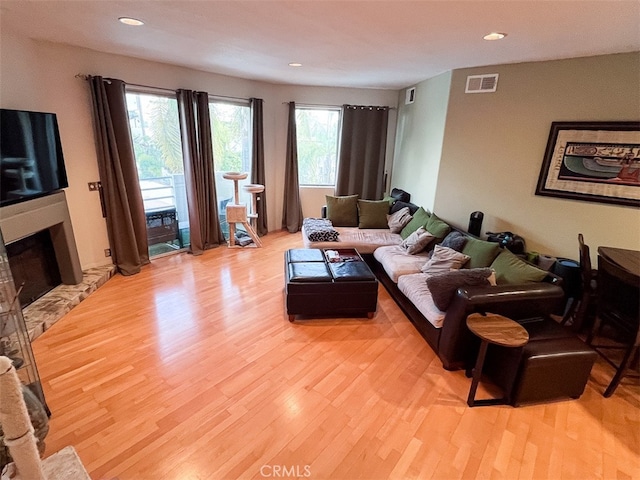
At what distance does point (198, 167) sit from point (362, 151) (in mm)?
2822

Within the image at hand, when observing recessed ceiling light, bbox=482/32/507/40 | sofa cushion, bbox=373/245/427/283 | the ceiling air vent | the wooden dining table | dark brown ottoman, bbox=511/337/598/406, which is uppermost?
recessed ceiling light, bbox=482/32/507/40

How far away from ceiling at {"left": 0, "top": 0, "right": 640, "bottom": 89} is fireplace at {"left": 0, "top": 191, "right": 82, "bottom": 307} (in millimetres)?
1497

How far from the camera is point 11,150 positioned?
8.57ft

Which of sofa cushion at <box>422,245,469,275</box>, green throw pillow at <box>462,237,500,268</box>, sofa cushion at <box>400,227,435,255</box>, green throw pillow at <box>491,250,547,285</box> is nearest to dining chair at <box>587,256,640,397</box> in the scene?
green throw pillow at <box>491,250,547,285</box>

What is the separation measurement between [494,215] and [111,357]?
406 cm

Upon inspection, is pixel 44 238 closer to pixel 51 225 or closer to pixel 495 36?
pixel 51 225

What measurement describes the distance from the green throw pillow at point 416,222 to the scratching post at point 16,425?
12.1ft

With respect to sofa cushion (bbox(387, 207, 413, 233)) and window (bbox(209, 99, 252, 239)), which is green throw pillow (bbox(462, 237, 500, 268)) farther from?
window (bbox(209, 99, 252, 239))

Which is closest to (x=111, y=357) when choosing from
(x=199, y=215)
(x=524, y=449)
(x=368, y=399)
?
(x=368, y=399)

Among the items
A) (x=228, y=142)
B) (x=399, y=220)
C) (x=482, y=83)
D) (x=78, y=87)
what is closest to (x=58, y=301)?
(x=78, y=87)

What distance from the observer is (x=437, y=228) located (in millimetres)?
3623

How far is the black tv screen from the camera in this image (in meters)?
2.57

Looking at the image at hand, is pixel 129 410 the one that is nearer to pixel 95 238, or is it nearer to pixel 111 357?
pixel 111 357

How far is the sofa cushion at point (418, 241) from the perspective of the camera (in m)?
3.61
